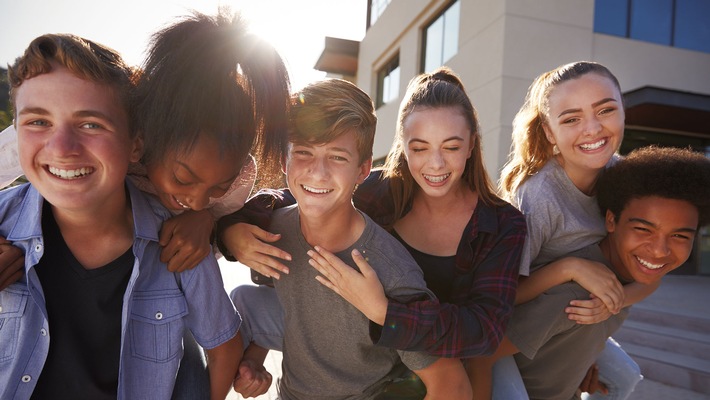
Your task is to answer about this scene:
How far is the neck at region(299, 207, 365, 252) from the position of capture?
1724mm

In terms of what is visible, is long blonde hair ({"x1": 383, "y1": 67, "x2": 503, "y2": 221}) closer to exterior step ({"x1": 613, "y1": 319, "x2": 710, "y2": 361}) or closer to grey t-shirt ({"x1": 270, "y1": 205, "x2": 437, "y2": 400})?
grey t-shirt ({"x1": 270, "y1": 205, "x2": 437, "y2": 400})

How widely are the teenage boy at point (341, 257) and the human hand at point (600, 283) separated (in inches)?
25.9

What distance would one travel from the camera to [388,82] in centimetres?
1405

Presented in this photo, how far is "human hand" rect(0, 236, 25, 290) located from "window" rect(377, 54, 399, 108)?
11.8m

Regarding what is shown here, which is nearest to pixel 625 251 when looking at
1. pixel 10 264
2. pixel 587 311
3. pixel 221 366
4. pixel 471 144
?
pixel 587 311

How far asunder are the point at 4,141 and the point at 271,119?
1012mm

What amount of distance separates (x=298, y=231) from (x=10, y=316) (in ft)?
3.21

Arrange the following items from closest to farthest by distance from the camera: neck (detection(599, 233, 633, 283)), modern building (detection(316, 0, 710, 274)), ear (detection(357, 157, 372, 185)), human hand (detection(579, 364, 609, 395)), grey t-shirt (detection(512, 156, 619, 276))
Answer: ear (detection(357, 157, 372, 185))
grey t-shirt (detection(512, 156, 619, 276))
neck (detection(599, 233, 633, 283))
human hand (detection(579, 364, 609, 395))
modern building (detection(316, 0, 710, 274))

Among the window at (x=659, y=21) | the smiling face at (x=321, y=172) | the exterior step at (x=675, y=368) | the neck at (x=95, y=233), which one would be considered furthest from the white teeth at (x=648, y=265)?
the window at (x=659, y=21)

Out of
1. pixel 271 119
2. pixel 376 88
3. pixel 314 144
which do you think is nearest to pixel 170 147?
pixel 271 119

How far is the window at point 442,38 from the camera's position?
30.1 ft

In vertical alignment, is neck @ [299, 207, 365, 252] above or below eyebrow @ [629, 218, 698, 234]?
below

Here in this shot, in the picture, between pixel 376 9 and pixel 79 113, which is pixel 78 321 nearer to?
pixel 79 113

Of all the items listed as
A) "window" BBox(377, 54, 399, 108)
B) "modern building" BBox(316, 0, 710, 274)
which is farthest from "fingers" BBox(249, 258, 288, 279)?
"window" BBox(377, 54, 399, 108)
